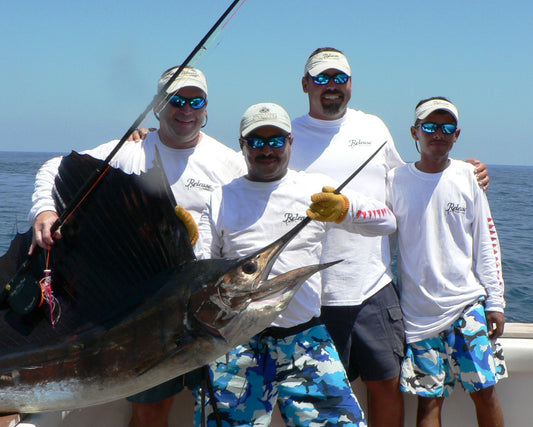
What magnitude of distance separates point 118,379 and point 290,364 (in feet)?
2.40

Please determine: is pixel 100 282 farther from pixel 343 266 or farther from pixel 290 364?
pixel 343 266

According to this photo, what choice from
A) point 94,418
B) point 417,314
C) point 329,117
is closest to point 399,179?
point 329,117

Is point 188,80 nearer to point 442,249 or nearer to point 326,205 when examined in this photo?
point 326,205

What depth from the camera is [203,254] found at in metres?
2.29

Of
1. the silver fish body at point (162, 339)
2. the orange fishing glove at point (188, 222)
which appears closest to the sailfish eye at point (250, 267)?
the silver fish body at point (162, 339)

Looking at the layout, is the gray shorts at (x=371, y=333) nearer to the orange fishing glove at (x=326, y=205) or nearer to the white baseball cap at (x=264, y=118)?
the orange fishing glove at (x=326, y=205)

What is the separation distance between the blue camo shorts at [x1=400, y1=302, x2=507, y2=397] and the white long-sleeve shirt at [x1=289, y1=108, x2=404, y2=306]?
0.35 meters

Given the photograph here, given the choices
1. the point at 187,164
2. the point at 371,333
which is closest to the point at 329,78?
the point at 187,164

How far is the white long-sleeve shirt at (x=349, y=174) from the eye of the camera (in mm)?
2697

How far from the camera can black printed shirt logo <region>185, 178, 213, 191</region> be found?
2643 mm

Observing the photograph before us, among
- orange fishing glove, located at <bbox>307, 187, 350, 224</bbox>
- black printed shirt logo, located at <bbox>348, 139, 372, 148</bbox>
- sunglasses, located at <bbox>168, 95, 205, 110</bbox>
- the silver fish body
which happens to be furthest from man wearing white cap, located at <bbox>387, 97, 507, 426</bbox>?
the silver fish body

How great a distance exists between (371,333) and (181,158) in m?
1.15

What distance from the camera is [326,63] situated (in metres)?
2.88

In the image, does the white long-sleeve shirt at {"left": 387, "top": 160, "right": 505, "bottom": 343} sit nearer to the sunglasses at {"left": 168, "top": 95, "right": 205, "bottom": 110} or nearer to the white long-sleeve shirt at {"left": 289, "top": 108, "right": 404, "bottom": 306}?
the white long-sleeve shirt at {"left": 289, "top": 108, "right": 404, "bottom": 306}
